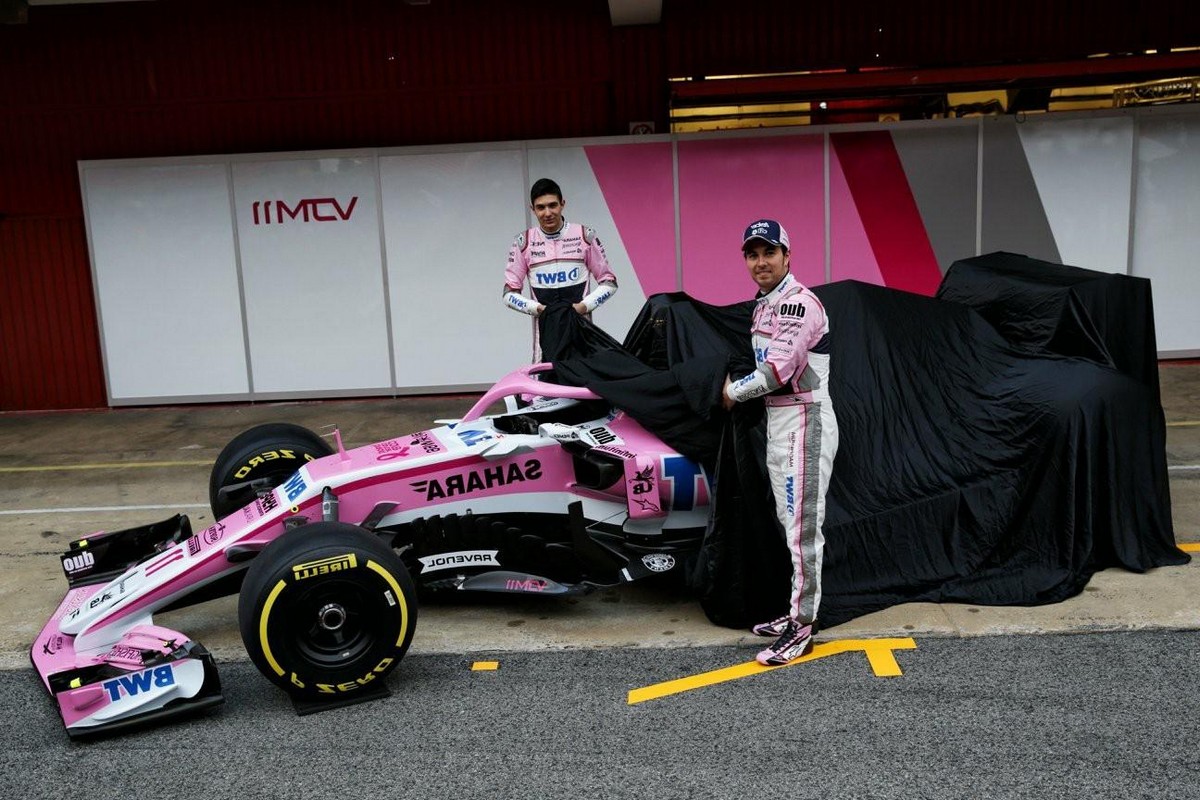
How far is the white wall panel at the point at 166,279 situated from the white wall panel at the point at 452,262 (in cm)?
168

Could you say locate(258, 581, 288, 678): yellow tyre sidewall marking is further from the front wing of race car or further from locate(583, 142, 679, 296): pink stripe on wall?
locate(583, 142, 679, 296): pink stripe on wall

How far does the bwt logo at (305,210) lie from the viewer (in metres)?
10.8

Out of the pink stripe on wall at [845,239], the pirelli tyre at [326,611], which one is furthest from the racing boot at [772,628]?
the pink stripe on wall at [845,239]

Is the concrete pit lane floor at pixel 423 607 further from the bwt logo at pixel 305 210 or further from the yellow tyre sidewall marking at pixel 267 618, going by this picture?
the bwt logo at pixel 305 210

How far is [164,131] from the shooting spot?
36.8 ft

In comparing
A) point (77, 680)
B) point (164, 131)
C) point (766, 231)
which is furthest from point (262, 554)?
point (164, 131)

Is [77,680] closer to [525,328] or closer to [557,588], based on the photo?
[557,588]

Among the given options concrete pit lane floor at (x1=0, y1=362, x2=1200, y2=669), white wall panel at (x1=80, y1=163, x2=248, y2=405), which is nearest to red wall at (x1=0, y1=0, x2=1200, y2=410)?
white wall panel at (x1=80, y1=163, x2=248, y2=405)

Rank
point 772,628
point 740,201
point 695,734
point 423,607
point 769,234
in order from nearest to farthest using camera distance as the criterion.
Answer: point 695,734
point 769,234
point 772,628
point 423,607
point 740,201

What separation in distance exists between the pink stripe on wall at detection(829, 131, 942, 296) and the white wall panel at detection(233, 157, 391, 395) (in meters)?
4.75

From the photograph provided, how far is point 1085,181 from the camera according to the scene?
10719 mm

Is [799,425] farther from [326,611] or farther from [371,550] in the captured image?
[326,611]

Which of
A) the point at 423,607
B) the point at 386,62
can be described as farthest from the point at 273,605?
the point at 386,62

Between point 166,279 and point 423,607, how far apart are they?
6.72 m
